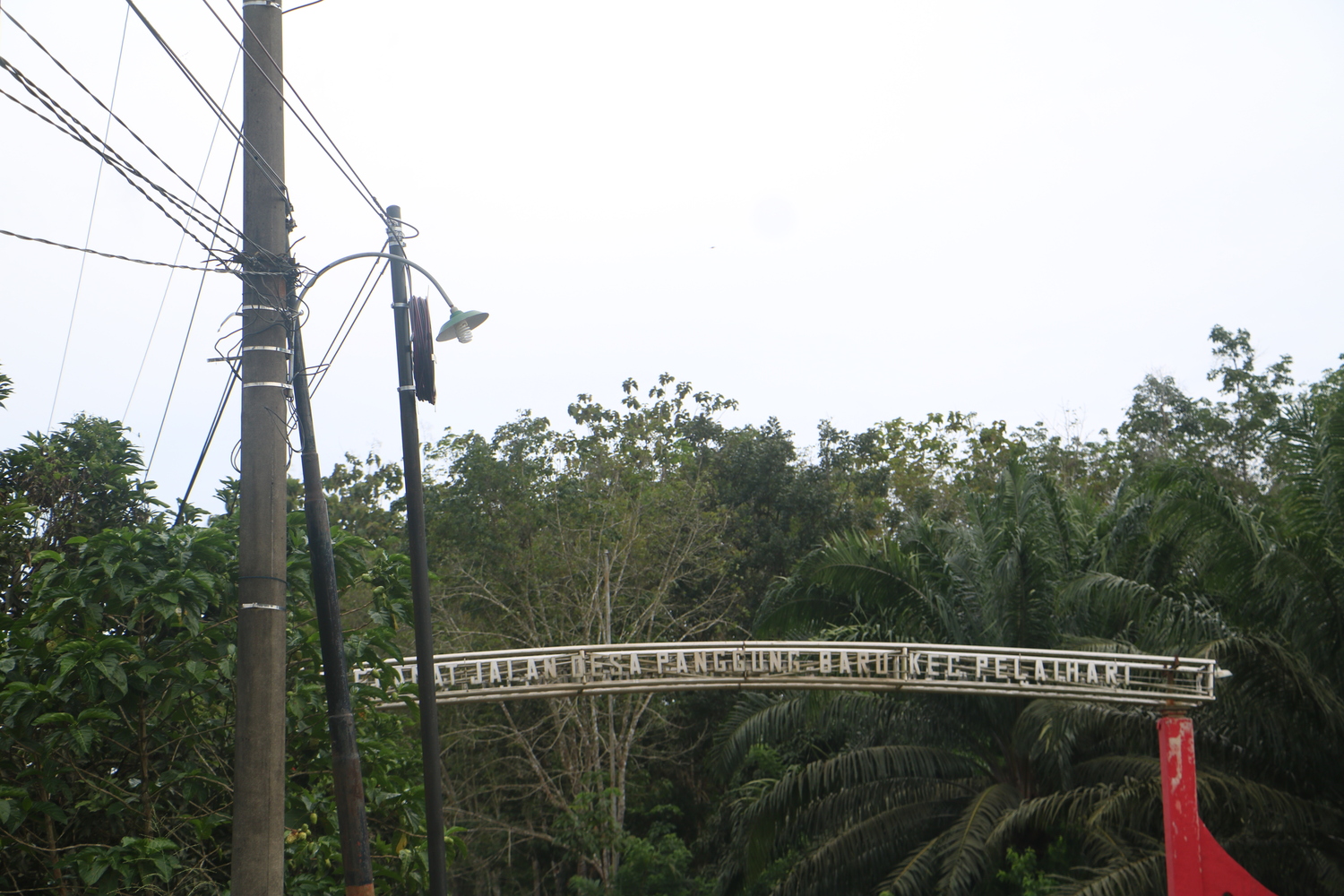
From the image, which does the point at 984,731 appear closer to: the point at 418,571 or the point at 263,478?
the point at 418,571

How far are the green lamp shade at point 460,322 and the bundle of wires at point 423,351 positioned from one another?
0.12 metres

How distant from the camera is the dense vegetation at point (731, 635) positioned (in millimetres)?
7445

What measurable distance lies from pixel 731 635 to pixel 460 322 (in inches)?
800

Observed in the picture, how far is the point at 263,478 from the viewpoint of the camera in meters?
6.08

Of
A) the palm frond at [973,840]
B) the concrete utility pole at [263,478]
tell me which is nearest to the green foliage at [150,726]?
the concrete utility pole at [263,478]

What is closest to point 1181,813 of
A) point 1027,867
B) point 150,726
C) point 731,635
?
point 1027,867

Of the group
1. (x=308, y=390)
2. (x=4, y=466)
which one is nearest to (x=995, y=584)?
(x=308, y=390)

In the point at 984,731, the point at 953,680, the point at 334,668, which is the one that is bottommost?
the point at 984,731

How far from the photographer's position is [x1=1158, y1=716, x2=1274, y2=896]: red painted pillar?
11.9m

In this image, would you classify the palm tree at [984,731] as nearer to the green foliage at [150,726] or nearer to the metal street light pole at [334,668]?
the green foliage at [150,726]

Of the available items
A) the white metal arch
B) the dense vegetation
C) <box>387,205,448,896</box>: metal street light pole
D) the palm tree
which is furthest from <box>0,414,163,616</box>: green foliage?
the palm tree

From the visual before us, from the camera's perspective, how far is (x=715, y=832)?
2478 centimetres

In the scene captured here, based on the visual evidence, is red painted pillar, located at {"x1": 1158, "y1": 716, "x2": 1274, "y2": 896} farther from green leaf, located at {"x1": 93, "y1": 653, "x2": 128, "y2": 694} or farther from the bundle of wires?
green leaf, located at {"x1": 93, "y1": 653, "x2": 128, "y2": 694}

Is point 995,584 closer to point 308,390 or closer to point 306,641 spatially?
point 306,641
